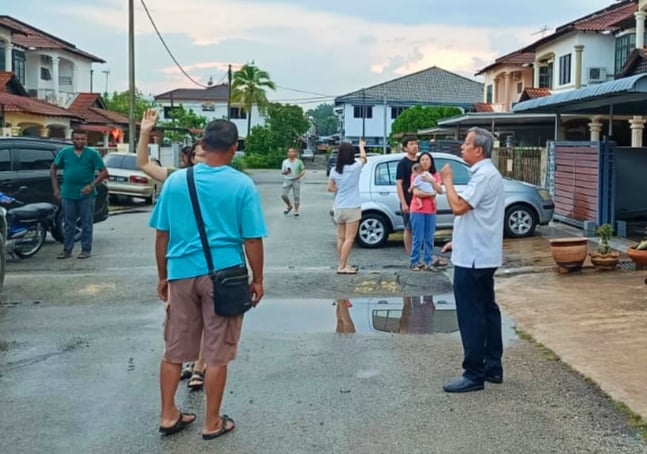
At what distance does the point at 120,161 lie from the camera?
23141mm

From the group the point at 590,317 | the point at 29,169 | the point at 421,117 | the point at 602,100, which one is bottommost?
the point at 590,317

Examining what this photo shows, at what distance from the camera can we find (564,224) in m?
15.7

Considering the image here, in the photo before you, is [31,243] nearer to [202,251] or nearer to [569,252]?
[569,252]

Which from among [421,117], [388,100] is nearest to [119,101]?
[388,100]

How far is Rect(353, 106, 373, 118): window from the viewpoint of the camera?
246 ft

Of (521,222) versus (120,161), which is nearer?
(521,222)

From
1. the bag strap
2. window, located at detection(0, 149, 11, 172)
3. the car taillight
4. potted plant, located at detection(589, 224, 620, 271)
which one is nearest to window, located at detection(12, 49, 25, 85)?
the car taillight

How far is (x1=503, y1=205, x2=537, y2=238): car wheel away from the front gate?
1.02m

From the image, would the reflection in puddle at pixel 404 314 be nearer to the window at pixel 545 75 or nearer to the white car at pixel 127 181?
the white car at pixel 127 181

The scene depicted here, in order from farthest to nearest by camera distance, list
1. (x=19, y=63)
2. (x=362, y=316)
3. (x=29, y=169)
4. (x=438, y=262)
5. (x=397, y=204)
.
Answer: (x=19, y=63) < (x=29, y=169) < (x=397, y=204) < (x=438, y=262) < (x=362, y=316)

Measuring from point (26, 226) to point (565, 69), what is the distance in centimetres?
3251

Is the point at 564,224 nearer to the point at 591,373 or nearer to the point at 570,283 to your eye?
the point at 570,283

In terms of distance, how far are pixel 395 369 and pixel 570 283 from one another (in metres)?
4.28

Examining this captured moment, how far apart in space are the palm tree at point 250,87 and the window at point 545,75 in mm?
37313
